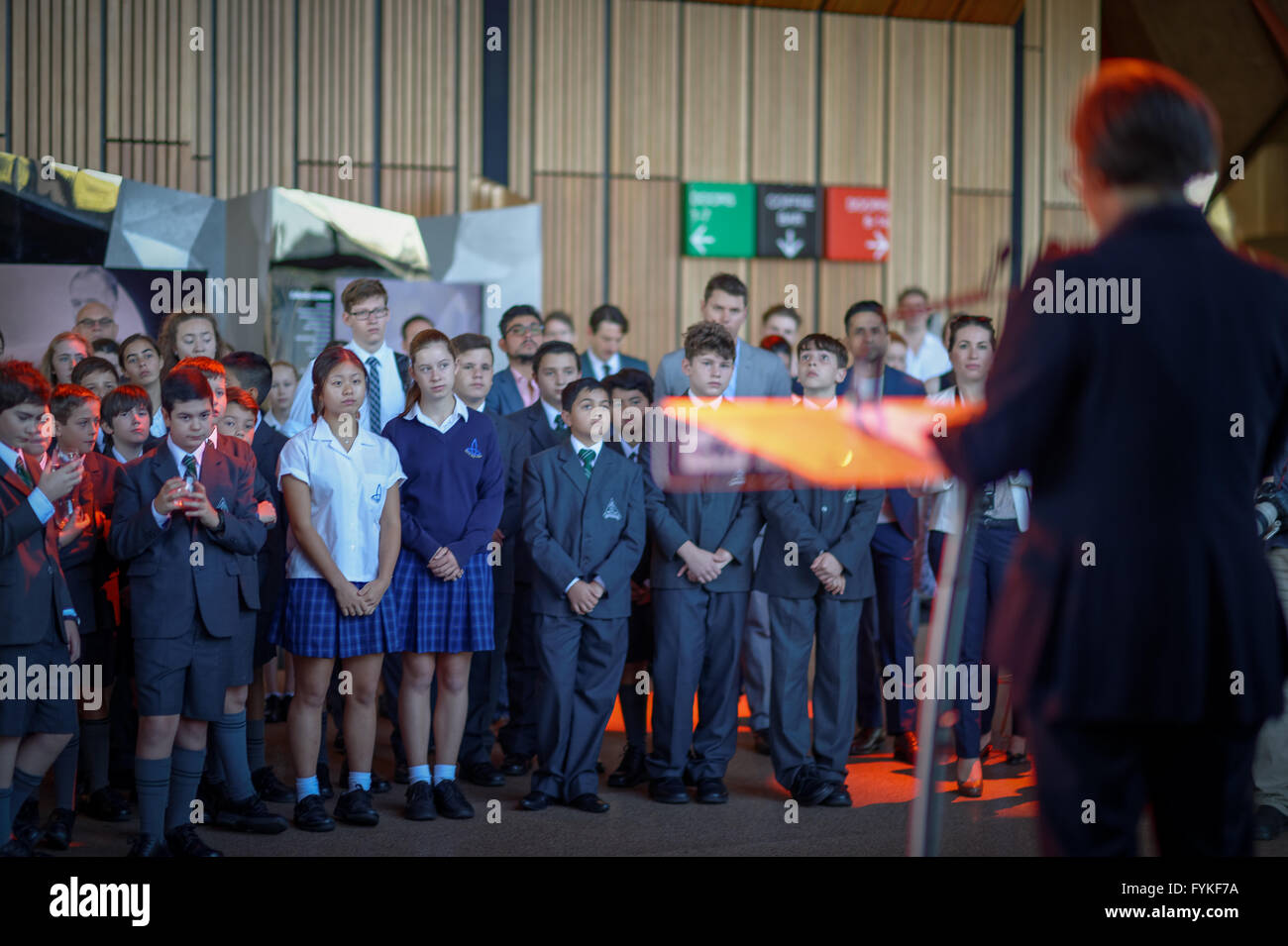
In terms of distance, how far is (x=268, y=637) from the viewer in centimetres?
427

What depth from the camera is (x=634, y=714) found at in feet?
15.2

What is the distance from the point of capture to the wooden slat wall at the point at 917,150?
33.1 ft

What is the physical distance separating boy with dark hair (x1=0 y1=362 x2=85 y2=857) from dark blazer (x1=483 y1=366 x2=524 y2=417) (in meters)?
2.39

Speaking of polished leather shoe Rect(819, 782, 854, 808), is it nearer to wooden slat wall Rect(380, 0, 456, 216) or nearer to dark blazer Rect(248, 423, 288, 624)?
dark blazer Rect(248, 423, 288, 624)

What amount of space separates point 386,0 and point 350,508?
20.8ft

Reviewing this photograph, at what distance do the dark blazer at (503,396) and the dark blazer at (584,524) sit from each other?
130 cm

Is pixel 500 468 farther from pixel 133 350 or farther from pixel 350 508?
pixel 133 350

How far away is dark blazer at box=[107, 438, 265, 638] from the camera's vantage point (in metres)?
3.45

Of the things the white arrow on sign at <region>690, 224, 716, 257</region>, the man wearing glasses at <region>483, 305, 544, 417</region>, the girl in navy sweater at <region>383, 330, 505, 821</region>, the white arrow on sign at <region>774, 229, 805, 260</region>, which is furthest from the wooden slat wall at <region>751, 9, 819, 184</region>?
the girl in navy sweater at <region>383, 330, 505, 821</region>

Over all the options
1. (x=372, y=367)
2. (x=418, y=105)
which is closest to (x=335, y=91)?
Result: (x=418, y=105)

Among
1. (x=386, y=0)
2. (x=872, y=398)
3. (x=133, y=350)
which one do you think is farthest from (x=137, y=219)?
(x=872, y=398)

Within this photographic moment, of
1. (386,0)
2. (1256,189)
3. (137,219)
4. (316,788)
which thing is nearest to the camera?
(316,788)

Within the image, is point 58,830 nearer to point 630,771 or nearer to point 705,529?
point 630,771

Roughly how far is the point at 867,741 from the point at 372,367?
252cm
